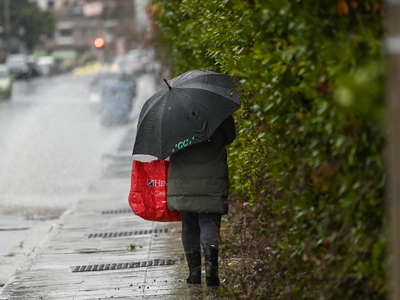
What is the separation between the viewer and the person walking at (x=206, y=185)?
5.01m

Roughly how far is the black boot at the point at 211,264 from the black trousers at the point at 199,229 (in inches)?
1.8

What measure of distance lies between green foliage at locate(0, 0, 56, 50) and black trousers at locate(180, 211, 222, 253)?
60515 millimetres

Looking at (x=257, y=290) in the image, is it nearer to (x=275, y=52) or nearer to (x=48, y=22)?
(x=275, y=52)

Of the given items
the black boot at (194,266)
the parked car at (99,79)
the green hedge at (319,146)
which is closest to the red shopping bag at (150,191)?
the black boot at (194,266)

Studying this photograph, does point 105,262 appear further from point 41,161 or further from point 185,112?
point 41,161

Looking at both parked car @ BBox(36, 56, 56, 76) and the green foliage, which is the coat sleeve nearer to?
parked car @ BBox(36, 56, 56, 76)

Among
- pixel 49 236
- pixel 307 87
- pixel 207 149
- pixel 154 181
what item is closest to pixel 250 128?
pixel 207 149

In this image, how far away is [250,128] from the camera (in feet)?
16.5

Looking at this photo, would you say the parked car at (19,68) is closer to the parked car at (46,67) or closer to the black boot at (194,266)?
the parked car at (46,67)

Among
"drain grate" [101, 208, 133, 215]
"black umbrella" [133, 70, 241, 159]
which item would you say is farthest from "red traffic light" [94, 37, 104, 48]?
"black umbrella" [133, 70, 241, 159]

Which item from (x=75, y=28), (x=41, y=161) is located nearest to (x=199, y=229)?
(x=41, y=161)

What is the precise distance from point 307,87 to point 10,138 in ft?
55.2

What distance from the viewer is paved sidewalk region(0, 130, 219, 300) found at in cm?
538

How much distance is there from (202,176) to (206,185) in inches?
3.0
